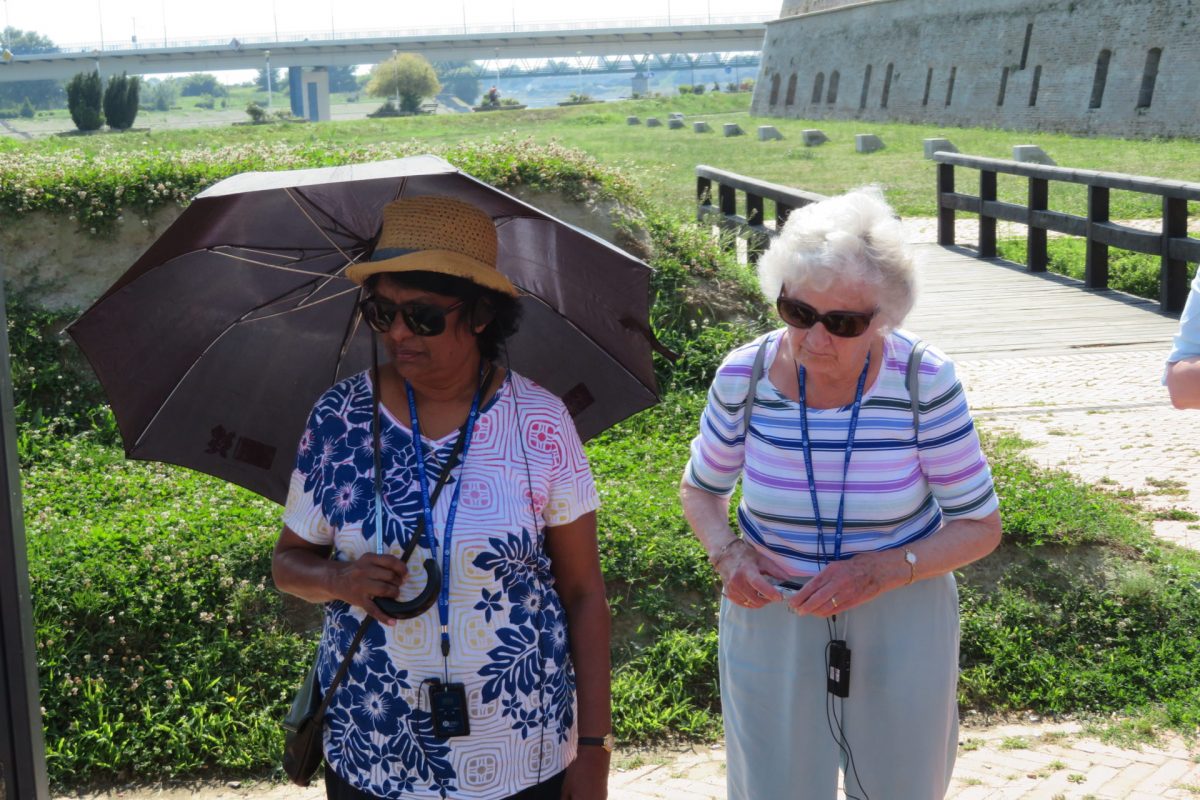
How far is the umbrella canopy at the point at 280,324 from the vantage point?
2.74m

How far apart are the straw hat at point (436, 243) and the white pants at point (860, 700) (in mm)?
956

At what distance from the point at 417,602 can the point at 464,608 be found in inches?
4.9

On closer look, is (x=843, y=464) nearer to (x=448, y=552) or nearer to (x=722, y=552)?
(x=722, y=552)

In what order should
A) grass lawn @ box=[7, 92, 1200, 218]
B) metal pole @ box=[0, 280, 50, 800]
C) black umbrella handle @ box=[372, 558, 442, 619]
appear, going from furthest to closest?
grass lawn @ box=[7, 92, 1200, 218]
black umbrella handle @ box=[372, 558, 442, 619]
metal pole @ box=[0, 280, 50, 800]

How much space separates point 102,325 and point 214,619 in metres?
2.26

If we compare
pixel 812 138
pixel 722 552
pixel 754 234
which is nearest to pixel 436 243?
pixel 722 552

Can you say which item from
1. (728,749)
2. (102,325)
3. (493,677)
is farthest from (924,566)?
(102,325)

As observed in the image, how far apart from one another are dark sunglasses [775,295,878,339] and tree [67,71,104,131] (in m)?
74.3

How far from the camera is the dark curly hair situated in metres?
2.42

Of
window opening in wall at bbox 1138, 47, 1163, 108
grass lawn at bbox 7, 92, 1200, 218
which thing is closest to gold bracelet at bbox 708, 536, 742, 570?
grass lawn at bbox 7, 92, 1200, 218

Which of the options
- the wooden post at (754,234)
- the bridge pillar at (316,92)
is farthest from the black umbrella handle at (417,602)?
the bridge pillar at (316,92)

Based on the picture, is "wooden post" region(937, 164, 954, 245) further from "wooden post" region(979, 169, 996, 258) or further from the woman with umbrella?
the woman with umbrella

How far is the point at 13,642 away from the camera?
206 cm

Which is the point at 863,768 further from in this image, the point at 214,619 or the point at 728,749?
the point at 214,619
